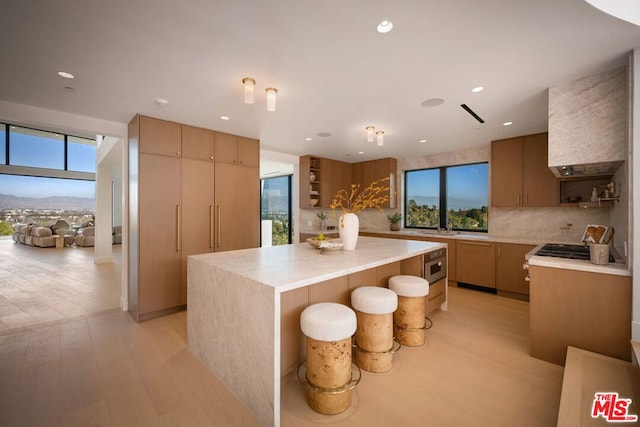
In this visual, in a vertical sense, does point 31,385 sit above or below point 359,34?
below

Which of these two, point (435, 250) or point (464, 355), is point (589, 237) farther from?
point (464, 355)

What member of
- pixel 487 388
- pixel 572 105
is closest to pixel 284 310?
pixel 487 388

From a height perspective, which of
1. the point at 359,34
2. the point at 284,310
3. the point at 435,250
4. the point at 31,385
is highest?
the point at 359,34

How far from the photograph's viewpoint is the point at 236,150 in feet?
12.7

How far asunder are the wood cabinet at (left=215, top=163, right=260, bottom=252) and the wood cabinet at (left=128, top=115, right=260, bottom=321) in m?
0.01

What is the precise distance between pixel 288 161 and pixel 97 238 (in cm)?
537

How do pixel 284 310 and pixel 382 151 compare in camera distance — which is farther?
pixel 382 151

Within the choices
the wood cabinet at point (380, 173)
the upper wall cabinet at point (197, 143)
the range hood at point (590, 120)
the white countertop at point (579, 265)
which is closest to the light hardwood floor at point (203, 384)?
the white countertop at point (579, 265)

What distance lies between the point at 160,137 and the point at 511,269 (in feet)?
16.9

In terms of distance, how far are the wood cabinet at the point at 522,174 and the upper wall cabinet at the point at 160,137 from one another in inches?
187

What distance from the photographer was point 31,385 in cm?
186

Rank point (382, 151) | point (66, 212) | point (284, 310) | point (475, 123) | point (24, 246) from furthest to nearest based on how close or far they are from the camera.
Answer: point (66, 212) < point (24, 246) < point (382, 151) < point (475, 123) < point (284, 310)

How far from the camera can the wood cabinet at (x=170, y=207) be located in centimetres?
303

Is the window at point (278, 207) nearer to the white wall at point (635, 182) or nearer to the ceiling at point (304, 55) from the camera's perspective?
the ceiling at point (304, 55)
